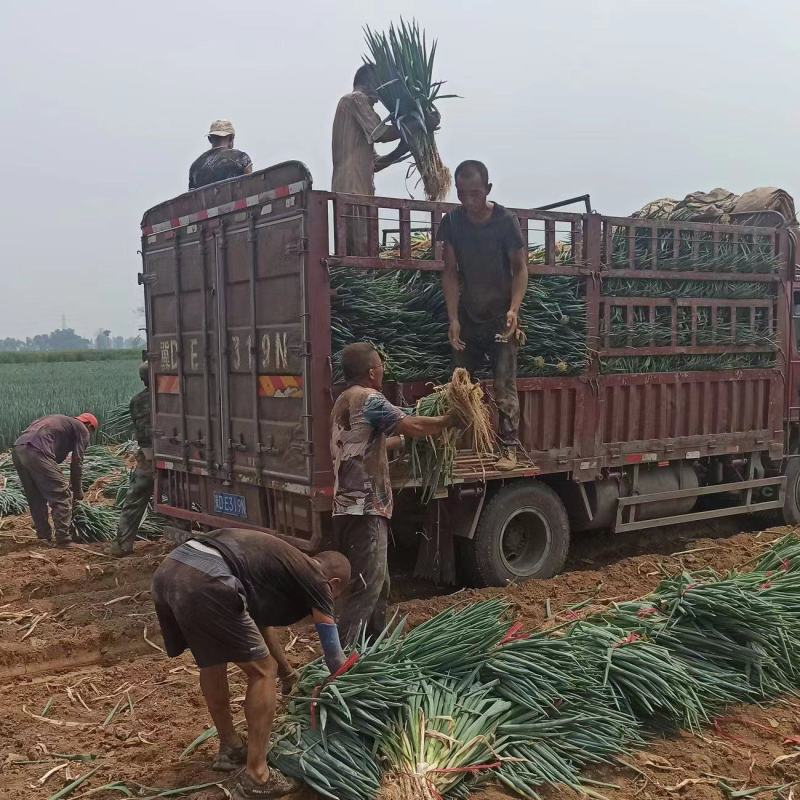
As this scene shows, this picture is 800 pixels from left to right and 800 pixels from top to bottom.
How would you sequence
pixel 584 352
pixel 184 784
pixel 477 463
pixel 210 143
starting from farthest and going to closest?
A: pixel 210 143, pixel 584 352, pixel 477 463, pixel 184 784

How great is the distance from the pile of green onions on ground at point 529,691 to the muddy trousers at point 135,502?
433 cm

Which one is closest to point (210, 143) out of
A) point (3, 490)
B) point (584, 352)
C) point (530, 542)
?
point (584, 352)

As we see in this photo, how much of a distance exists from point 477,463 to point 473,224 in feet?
5.37

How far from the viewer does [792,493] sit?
8.83 metres

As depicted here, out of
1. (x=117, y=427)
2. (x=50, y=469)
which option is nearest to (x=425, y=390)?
(x=50, y=469)

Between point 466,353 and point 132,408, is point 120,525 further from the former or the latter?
point 466,353

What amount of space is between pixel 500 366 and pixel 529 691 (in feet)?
8.93

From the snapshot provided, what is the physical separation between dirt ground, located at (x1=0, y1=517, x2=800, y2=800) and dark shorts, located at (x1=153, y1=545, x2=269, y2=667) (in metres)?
0.56

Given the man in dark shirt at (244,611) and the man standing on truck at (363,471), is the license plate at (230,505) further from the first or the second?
the man in dark shirt at (244,611)

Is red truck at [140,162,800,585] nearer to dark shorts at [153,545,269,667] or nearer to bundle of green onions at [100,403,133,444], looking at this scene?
dark shorts at [153,545,269,667]

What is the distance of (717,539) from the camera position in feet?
27.0

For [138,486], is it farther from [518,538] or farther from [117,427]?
[117,427]

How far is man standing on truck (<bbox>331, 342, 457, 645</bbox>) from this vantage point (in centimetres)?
459

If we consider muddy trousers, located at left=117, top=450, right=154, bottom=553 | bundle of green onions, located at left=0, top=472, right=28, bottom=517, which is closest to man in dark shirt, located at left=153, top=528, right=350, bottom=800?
muddy trousers, located at left=117, top=450, right=154, bottom=553
